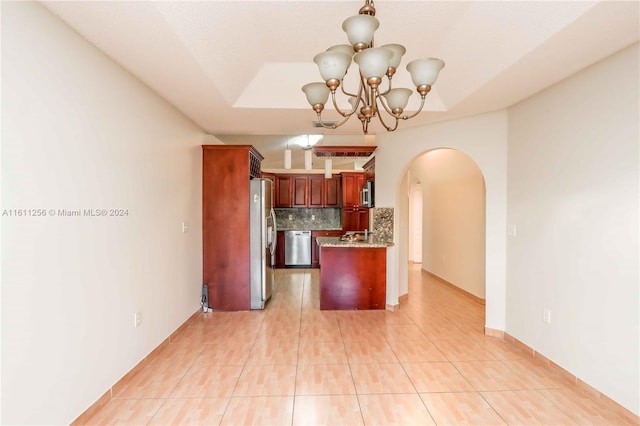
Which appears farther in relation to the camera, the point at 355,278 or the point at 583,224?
the point at 355,278

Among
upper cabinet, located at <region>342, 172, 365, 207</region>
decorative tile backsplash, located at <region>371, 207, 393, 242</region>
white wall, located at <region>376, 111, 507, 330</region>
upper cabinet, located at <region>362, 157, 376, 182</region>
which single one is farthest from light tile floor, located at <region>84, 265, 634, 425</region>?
upper cabinet, located at <region>342, 172, 365, 207</region>

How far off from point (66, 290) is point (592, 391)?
3.53 metres

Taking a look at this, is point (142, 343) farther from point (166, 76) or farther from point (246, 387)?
point (166, 76)

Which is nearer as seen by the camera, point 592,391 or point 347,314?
point 592,391

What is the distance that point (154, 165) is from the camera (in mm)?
2977

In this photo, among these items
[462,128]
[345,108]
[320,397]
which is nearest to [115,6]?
[345,108]

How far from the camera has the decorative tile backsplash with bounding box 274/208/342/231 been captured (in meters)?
8.27

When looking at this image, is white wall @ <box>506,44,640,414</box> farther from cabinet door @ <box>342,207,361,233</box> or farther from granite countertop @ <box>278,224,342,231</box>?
granite countertop @ <box>278,224,342,231</box>

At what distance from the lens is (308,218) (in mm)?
8344

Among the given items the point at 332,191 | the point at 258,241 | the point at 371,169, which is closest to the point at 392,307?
the point at 258,241

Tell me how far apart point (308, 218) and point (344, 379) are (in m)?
5.93

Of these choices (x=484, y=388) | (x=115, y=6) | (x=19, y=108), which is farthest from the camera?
(x=484, y=388)

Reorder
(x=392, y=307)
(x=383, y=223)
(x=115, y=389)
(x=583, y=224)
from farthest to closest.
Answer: (x=383, y=223) → (x=392, y=307) → (x=583, y=224) → (x=115, y=389)

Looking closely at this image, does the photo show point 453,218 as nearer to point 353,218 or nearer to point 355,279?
point 355,279
